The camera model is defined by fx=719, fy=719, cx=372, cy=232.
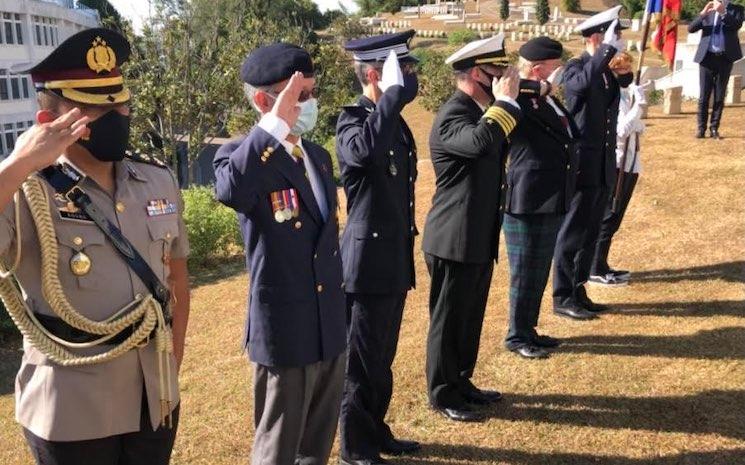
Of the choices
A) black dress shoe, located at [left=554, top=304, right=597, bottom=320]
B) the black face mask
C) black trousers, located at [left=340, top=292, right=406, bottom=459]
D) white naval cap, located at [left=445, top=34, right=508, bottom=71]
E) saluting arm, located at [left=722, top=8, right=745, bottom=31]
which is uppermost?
saluting arm, located at [left=722, top=8, right=745, bottom=31]

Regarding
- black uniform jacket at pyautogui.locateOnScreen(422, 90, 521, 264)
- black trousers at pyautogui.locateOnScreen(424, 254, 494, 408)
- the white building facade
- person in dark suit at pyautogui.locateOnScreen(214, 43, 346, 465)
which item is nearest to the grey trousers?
person in dark suit at pyautogui.locateOnScreen(214, 43, 346, 465)

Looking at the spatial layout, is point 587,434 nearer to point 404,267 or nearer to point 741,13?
point 404,267

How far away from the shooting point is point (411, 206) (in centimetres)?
360

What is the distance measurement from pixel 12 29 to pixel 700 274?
3703cm

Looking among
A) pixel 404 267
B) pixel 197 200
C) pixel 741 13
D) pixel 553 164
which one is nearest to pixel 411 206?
pixel 404 267

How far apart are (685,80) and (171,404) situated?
17.8 m

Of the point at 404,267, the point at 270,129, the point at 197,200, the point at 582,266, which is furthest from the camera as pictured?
the point at 197,200

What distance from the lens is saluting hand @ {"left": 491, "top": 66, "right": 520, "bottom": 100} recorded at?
3.67 m

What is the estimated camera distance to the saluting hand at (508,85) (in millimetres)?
3668

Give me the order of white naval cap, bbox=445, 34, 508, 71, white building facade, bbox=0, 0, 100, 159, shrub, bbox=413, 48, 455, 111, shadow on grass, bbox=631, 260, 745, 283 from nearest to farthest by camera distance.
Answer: white naval cap, bbox=445, 34, 508, 71 < shadow on grass, bbox=631, 260, 745, 283 < shrub, bbox=413, 48, 455, 111 < white building facade, bbox=0, 0, 100, 159

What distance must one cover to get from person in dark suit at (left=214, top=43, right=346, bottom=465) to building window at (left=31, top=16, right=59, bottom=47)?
40068 millimetres

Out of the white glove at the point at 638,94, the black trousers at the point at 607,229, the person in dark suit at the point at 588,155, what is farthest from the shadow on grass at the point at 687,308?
the white glove at the point at 638,94

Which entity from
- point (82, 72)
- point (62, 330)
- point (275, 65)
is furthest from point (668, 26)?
point (62, 330)

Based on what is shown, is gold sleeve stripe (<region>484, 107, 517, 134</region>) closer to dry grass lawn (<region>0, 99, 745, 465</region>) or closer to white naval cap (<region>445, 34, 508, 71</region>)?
white naval cap (<region>445, 34, 508, 71</region>)
